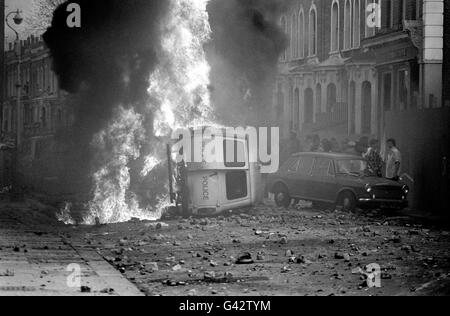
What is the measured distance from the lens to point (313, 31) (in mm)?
40500

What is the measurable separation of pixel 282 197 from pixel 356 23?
14113mm

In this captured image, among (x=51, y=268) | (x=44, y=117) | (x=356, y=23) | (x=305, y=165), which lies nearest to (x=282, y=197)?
(x=305, y=165)

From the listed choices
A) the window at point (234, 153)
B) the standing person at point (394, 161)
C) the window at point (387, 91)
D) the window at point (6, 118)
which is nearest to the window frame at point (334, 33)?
the window at point (387, 91)

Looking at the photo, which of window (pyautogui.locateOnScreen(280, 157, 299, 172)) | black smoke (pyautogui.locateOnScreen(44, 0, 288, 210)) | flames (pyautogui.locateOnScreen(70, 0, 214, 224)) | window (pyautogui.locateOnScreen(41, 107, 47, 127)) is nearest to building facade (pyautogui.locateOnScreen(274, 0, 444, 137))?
window (pyautogui.locateOnScreen(280, 157, 299, 172))

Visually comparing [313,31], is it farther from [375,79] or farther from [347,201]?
[347,201]

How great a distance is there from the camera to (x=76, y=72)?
78.3ft

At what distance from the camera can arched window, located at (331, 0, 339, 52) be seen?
3794cm

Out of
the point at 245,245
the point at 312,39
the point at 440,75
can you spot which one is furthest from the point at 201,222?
the point at 312,39

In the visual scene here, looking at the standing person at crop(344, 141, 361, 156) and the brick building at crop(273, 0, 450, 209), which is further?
the standing person at crop(344, 141, 361, 156)

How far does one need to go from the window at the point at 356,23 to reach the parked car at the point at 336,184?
13.2 meters

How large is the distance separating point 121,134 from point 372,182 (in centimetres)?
626

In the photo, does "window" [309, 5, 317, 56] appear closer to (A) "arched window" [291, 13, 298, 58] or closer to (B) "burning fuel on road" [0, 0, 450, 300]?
(B) "burning fuel on road" [0, 0, 450, 300]

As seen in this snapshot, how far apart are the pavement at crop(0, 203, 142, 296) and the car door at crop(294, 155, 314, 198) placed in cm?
710
